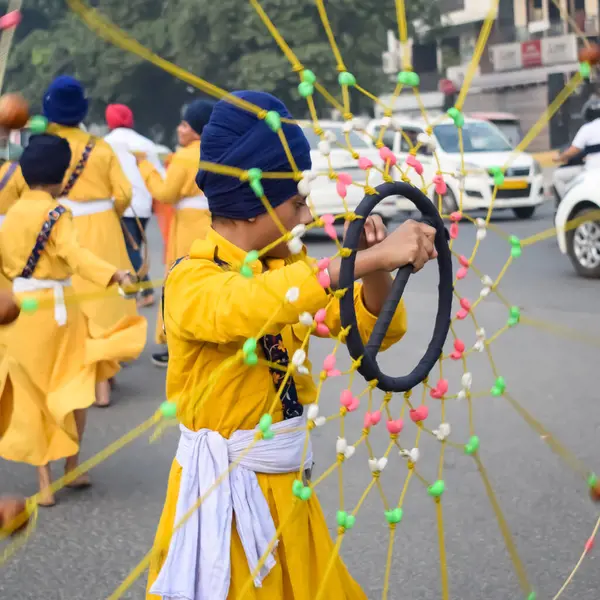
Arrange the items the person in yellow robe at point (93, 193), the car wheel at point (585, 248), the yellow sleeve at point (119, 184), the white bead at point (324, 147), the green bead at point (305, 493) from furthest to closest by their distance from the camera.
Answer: the car wheel at point (585, 248) < the yellow sleeve at point (119, 184) < the person in yellow robe at point (93, 193) < the green bead at point (305, 493) < the white bead at point (324, 147)

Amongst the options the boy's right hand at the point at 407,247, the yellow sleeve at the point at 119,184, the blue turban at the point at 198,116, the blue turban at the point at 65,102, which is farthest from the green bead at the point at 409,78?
the yellow sleeve at the point at 119,184

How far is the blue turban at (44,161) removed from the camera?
15.7 feet

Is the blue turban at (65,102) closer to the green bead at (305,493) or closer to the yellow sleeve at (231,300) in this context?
the yellow sleeve at (231,300)

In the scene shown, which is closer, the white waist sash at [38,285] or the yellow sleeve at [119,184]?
the white waist sash at [38,285]

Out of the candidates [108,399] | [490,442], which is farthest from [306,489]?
[108,399]

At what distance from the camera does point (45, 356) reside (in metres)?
5.11

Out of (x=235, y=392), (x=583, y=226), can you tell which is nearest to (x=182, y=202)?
(x=583, y=226)

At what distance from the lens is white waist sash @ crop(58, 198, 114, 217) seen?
696 cm

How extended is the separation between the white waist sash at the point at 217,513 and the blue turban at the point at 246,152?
493 millimetres

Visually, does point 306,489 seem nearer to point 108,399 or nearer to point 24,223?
point 24,223

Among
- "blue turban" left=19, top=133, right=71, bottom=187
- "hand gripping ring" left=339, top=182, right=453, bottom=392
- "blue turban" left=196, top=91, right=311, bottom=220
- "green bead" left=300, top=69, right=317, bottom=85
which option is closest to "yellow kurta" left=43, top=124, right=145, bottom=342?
"blue turban" left=19, top=133, right=71, bottom=187

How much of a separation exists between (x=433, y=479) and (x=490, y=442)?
27.0 inches

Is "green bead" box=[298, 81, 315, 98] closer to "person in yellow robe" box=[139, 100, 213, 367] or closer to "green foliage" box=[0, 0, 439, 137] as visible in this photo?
"person in yellow robe" box=[139, 100, 213, 367]

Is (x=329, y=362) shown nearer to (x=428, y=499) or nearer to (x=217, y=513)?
(x=217, y=513)
